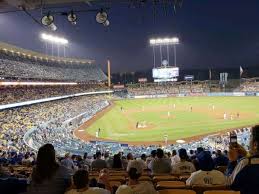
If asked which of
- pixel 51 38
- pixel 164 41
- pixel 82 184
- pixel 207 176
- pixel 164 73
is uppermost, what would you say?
pixel 164 41

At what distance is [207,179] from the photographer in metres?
5.30

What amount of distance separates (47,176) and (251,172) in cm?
245

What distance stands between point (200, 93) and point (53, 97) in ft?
164

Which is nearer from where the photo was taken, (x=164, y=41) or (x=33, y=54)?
(x=33, y=54)

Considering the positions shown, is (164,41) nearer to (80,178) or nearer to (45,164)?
(45,164)

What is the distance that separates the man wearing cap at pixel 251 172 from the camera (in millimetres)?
3545

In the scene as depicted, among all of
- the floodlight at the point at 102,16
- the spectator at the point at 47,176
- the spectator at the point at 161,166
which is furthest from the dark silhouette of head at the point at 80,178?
the floodlight at the point at 102,16

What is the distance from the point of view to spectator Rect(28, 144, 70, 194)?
4230mm

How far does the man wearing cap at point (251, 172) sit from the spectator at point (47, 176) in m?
2.15

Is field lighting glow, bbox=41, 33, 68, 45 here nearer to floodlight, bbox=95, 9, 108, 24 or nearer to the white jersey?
floodlight, bbox=95, 9, 108, 24

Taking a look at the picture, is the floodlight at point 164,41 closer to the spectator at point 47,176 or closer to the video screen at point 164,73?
A: the video screen at point 164,73

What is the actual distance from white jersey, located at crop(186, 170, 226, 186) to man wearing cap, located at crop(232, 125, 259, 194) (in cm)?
159

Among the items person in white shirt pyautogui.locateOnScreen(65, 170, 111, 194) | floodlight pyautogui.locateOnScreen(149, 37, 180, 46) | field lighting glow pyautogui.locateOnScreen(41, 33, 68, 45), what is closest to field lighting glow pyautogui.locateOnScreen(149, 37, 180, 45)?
floodlight pyautogui.locateOnScreen(149, 37, 180, 46)

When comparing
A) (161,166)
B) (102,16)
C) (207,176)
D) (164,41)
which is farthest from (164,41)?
(207,176)
